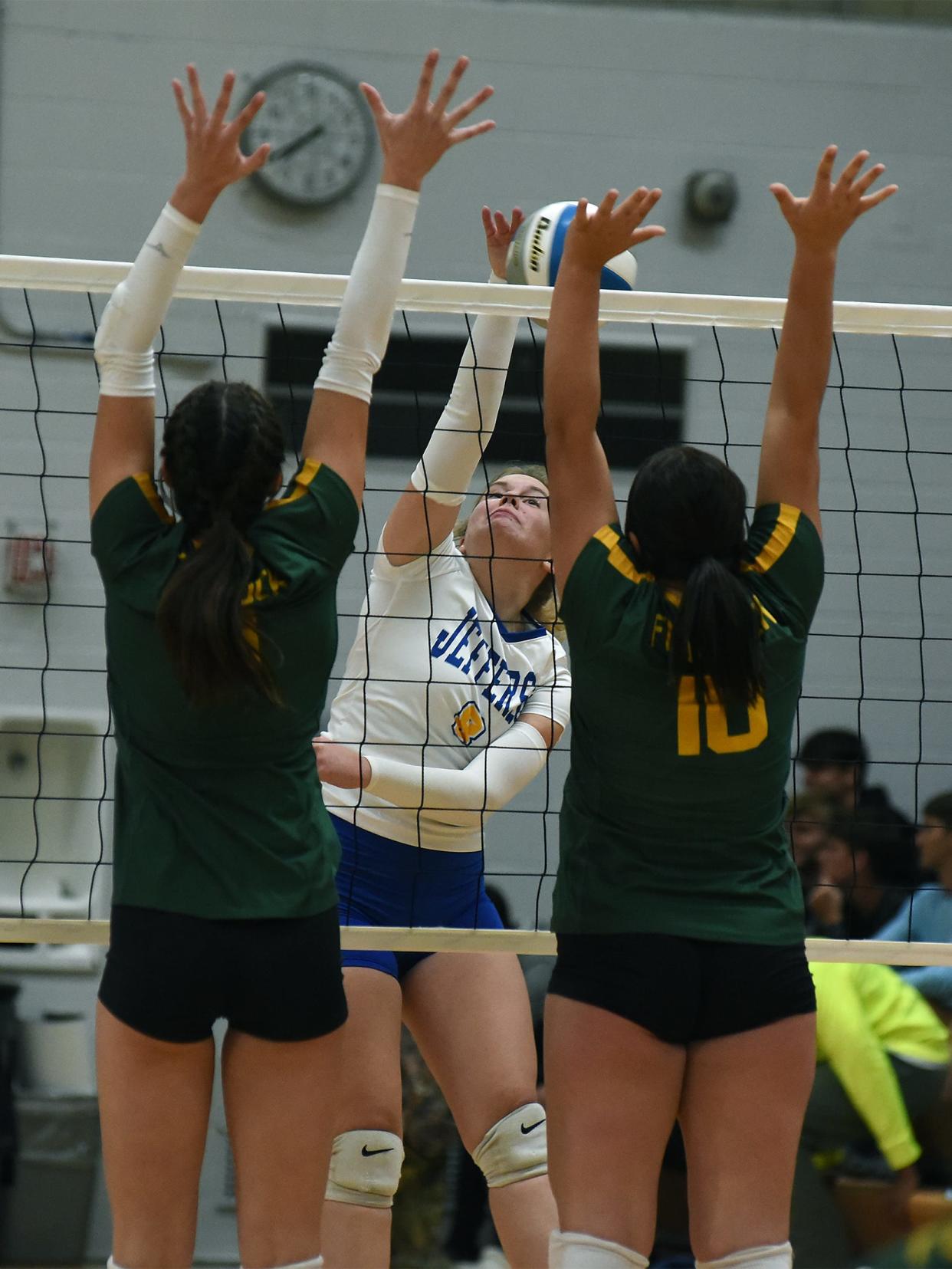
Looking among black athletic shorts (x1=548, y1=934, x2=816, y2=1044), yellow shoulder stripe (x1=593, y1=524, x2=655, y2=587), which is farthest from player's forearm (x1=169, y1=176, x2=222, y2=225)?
black athletic shorts (x1=548, y1=934, x2=816, y2=1044)

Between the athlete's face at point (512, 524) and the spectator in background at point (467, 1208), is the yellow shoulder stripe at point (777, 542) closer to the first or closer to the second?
the athlete's face at point (512, 524)

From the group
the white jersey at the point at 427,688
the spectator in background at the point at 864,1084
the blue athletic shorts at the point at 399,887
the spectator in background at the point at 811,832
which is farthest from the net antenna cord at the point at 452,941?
the spectator in background at the point at 811,832

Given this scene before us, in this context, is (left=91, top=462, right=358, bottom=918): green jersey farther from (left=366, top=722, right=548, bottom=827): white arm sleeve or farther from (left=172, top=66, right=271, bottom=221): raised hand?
(left=366, top=722, right=548, bottom=827): white arm sleeve

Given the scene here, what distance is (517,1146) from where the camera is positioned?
294 cm

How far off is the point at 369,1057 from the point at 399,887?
1.08 feet

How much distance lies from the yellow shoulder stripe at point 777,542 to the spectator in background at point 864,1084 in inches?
110

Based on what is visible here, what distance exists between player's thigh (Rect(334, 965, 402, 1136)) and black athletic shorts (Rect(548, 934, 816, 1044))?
80 centimetres

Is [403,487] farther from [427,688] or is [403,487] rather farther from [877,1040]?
[427,688]

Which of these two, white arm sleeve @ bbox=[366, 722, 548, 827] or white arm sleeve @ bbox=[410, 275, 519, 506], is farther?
white arm sleeve @ bbox=[410, 275, 519, 506]

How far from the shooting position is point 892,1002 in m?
4.91

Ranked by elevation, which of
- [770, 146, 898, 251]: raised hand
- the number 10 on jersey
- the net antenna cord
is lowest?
the net antenna cord

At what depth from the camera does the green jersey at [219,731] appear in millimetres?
2125

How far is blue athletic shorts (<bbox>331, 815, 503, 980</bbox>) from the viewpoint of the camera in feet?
9.92

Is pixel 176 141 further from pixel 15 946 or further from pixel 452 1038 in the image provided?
pixel 452 1038
